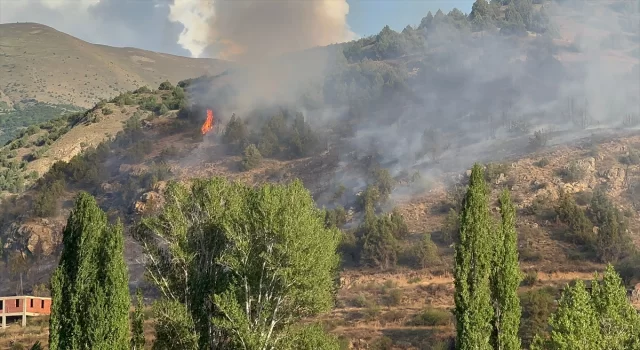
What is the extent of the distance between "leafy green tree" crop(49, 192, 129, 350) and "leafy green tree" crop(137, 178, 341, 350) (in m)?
2.18

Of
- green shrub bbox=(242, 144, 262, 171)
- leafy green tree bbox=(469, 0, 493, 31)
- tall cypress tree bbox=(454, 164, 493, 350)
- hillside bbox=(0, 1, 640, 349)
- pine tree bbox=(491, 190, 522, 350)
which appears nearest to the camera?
tall cypress tree bbox=(454, 164, 493, 350)

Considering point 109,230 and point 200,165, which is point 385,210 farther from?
point 109,230

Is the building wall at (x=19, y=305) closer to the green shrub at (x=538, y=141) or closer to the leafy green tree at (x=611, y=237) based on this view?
the leafy green tree at (x=611, y=237)

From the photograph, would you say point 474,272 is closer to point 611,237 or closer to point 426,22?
point 611,237

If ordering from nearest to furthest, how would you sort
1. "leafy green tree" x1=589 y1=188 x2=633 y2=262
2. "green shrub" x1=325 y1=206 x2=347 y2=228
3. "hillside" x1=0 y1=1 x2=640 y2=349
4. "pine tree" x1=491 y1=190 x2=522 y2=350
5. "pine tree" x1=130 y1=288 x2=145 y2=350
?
"pine tree" x1=491 y1=190 x2=522 y2=350, "pine tree" x1=130 y1=288 x2=145 y2=350, "leafy green tree" x1=589 y1=188 x2=633 y2=262, "hillside" x1=0 y1=1 x2=640 y2=349, "green shrub" x1=325 y1=206 x2=347 y2=228

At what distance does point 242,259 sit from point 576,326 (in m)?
10.9

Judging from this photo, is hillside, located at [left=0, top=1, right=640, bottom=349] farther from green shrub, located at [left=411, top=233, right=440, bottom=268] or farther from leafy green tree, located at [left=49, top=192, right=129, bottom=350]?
leafy green tree, located at [left=49, top=192, right=129, bottom=350]

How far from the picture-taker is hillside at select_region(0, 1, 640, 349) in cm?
4238

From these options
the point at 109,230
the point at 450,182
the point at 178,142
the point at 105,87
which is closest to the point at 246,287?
the point at 109,230

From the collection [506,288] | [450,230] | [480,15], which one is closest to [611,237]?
[450,230]

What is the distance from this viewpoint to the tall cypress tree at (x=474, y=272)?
1862 centimetres

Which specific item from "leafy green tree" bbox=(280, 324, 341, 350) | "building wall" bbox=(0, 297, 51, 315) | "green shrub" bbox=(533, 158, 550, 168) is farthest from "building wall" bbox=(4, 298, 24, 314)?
"green shrub" bbox=(533, 158, 550, 168)

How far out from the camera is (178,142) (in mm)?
80500

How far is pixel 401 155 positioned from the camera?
69.1 m
